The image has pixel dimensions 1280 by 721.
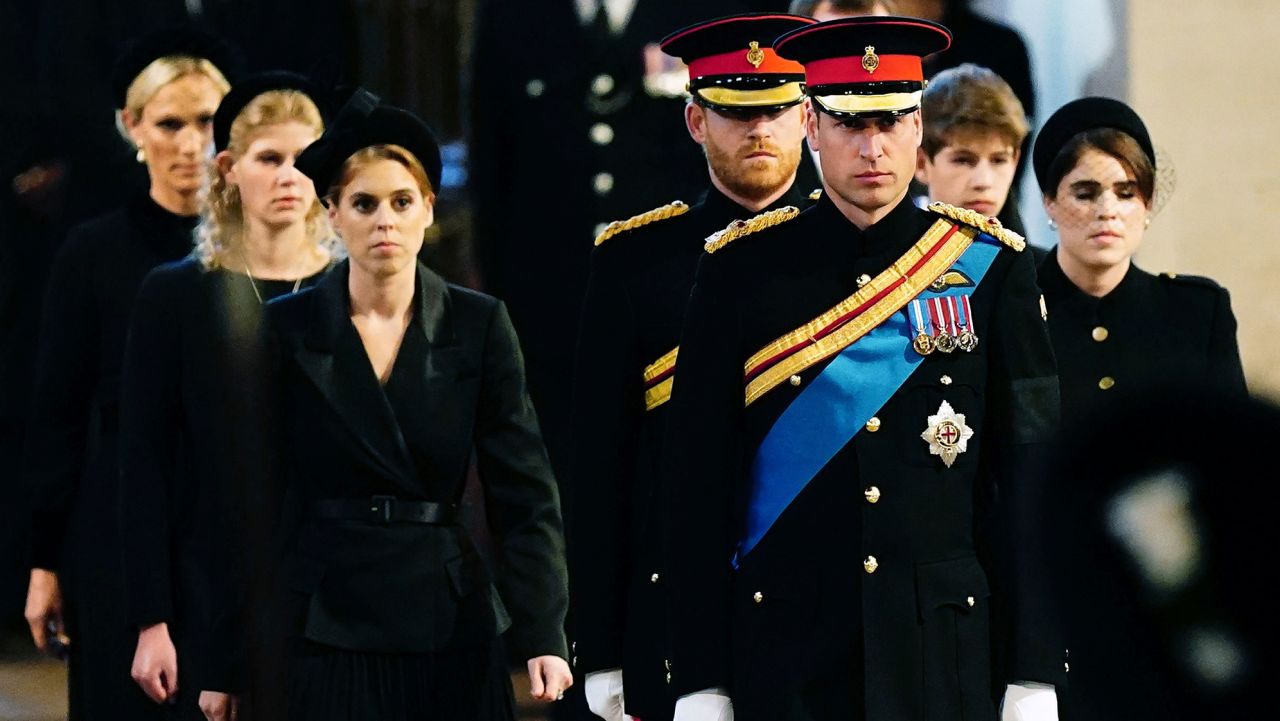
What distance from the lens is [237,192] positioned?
367 cm

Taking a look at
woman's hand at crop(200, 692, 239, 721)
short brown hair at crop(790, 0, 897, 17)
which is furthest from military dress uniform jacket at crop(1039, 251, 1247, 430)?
woman's hand at crop(200, 692, 239, 721)

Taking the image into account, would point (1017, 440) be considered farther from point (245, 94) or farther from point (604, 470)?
point (245, 94)

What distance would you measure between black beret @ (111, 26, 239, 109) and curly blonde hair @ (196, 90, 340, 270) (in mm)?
491

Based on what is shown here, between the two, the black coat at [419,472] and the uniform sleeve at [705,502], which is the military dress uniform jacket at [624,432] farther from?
the uniform sleeve at [705,502]

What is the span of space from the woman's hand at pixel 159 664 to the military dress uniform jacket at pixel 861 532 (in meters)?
1.30

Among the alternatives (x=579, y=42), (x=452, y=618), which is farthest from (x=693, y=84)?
(x=579, y=42)

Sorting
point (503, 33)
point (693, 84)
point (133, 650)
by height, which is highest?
point (503, 33)

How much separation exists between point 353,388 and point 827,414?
3.27 ft

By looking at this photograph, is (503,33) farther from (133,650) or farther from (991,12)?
(133,650)

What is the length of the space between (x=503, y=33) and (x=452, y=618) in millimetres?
1780

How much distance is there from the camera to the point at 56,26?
515cm

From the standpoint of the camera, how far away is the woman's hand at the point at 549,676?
3.11 meters

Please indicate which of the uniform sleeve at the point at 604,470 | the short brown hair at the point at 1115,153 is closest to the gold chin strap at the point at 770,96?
the uniform sleeve at the point at 604,470

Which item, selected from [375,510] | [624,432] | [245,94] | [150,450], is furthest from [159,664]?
[245,94]
